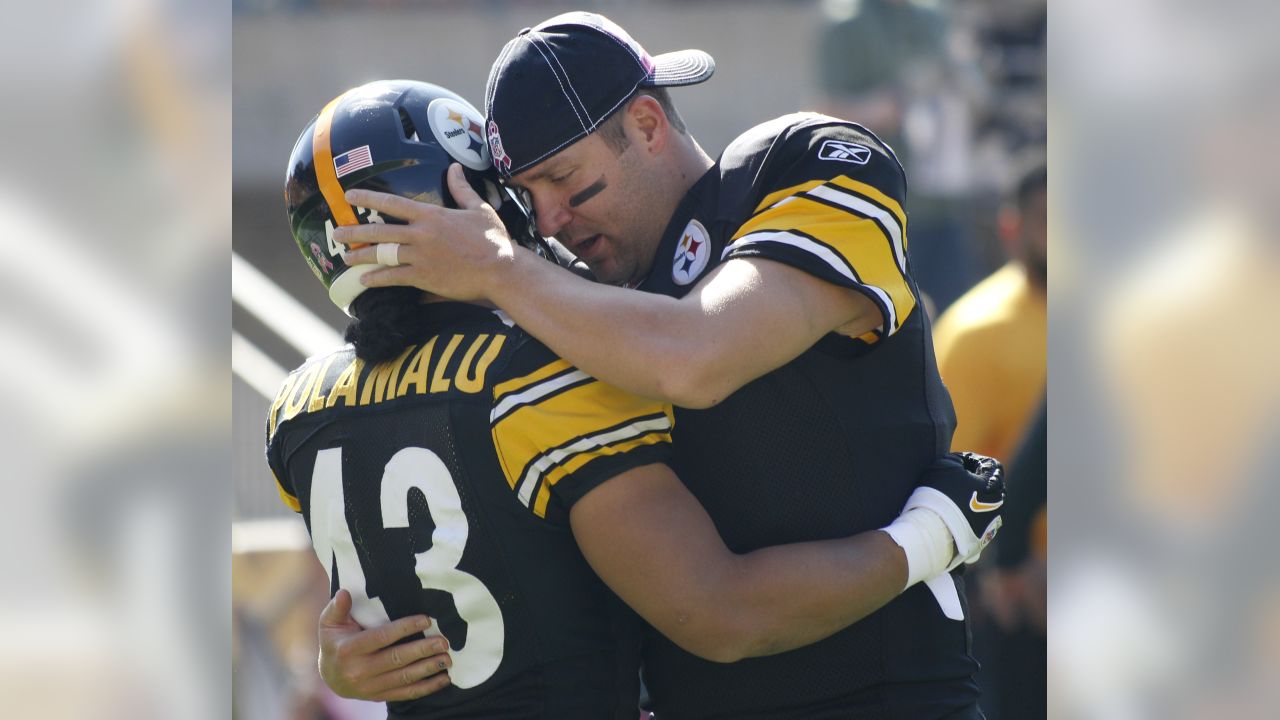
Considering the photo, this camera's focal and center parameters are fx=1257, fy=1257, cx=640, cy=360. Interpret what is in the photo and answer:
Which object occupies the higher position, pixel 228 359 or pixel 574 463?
pixel 228 359

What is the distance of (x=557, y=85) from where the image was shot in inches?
99.0

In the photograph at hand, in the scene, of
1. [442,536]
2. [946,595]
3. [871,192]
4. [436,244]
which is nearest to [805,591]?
[946,595]

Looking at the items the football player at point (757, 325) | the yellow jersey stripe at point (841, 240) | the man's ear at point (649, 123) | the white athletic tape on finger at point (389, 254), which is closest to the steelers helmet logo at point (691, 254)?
the football player at point (757, 325)

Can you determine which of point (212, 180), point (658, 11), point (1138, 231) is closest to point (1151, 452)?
point (1138, 231)

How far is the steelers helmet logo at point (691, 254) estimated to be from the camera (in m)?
2.43

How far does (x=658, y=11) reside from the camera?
14000mm

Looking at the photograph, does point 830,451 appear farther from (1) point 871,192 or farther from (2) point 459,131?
(2) point 459,131

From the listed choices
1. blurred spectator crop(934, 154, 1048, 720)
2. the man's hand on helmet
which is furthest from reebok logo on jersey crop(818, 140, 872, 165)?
blurred spectator crop(934, 154, 1048, 720)

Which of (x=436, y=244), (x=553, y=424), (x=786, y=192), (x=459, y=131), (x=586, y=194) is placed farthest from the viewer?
(x=586, y=194)

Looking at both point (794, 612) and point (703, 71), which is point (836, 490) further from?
point (703, 71)

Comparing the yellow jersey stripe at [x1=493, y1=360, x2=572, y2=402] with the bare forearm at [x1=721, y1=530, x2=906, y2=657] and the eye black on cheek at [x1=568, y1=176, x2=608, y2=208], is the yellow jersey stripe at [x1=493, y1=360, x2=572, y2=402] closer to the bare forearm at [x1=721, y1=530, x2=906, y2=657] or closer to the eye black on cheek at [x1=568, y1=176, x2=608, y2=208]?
the bare forearm at [x1=721, y1=530, x2=906, y2=657]

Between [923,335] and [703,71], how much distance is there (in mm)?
773

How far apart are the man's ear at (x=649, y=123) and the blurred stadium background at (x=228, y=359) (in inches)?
69.1

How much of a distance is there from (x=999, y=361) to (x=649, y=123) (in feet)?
7.18
